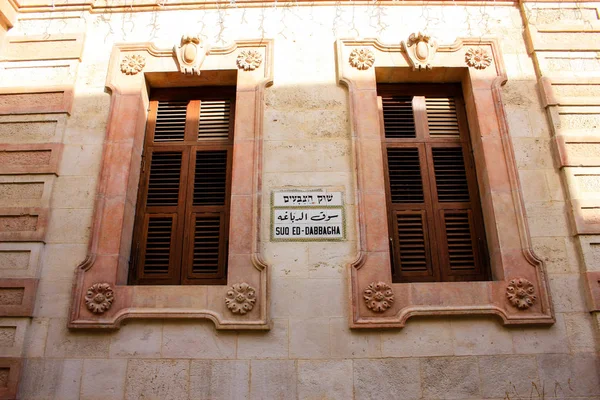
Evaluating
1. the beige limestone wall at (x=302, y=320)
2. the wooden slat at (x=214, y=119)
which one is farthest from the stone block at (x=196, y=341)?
the wooden slat at (x=214, y=119)

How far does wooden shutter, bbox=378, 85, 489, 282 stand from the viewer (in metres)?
6.42

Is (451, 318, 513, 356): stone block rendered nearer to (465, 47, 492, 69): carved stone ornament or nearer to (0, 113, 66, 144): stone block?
(465, 47, 492, 69): carved stone ornament

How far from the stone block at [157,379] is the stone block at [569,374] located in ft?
13.0

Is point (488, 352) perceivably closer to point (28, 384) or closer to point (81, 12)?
point (28, 384)

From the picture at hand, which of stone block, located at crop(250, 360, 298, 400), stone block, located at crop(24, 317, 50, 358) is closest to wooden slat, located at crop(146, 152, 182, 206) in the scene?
stone block, located at crop(24, 317, 50, 358)

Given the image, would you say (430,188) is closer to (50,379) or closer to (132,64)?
(132,64)

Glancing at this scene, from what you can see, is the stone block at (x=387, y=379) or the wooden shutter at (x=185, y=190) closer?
the stone block at (x=387, y=379)

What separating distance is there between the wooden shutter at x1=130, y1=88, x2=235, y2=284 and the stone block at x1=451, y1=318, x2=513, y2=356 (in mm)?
2923

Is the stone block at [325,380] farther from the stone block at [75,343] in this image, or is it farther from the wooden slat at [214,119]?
the wooden slat at [214,119]

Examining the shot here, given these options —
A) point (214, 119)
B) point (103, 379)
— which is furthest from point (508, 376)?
point (214, 119)

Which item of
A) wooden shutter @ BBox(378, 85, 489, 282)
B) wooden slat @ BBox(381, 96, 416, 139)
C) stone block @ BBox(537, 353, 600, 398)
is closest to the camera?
stone block @ BBox(537, 353, 600, 398)

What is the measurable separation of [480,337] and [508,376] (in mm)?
487

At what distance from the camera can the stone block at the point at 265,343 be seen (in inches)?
223

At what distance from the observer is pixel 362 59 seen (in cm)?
708
